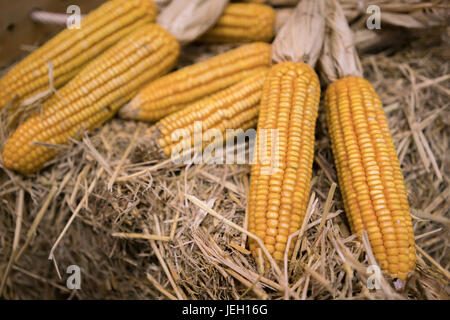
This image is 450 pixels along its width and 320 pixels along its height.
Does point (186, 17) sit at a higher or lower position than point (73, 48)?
higher

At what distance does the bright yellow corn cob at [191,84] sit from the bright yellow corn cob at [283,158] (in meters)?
0.37

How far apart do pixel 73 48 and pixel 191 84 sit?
82 cm

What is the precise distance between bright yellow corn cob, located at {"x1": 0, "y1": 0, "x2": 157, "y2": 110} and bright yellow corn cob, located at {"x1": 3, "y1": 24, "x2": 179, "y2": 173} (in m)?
0.09

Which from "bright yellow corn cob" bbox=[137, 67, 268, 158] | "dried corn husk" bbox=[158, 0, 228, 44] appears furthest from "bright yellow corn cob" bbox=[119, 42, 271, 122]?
"dried corn husk" bbox=[158, 0, 228, 44]

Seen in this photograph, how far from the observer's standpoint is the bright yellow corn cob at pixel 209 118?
77.2 inches

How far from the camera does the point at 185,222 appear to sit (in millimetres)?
1771

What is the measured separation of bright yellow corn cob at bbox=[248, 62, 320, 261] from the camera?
1.53m

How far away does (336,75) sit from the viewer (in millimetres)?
2031

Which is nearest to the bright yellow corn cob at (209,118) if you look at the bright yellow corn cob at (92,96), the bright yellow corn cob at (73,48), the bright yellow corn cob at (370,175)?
the bright yellow corn cob at (92,96)

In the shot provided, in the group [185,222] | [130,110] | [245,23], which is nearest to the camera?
[185,222]

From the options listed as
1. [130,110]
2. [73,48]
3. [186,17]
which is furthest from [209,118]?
[73,48]

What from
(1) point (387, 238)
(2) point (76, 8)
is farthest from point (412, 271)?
(2) point (76, 8)

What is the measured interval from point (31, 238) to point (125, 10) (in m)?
1.67

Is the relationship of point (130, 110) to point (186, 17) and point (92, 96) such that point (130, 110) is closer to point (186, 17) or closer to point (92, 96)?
point (92, 96)
